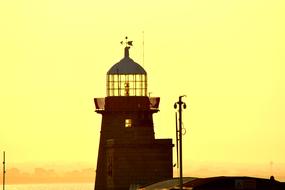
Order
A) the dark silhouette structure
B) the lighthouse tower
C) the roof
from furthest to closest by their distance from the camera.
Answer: the roof → the lighthouse tower → the dark silhouette structure

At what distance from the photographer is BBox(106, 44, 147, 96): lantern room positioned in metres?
143

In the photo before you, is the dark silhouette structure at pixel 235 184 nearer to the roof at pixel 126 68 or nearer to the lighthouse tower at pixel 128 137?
the lighthouse tower at pixel 128 137

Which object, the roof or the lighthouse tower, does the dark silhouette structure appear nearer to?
the lighthouse tower

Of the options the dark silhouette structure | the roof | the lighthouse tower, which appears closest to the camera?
the dark silhouette structure

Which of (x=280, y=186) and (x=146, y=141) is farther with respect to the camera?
(x=146, y=141)

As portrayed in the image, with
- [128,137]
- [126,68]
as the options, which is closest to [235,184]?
[128,137]

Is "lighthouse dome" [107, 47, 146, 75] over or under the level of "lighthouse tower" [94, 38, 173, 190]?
over

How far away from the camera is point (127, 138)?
465 ft

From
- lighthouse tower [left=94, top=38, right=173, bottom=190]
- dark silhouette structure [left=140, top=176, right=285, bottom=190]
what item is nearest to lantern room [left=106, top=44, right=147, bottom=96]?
lighthouse tower [left=94, top=38, right=173, bottom=190]

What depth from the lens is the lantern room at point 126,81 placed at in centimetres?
14338

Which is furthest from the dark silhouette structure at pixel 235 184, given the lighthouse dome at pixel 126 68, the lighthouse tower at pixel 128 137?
the lighthouse dome at pixel 126 68

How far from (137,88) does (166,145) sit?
701 cm

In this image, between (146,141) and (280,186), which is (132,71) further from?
(280,186)

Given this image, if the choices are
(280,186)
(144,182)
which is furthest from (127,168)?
(280,186)
